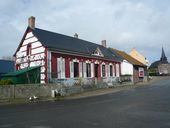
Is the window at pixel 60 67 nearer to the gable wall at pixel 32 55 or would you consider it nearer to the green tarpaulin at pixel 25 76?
the gable wall at pixel 32 55

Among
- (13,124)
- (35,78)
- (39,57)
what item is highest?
(39,57)

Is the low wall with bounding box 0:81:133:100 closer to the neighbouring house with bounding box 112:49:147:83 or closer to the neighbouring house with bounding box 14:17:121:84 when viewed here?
the neighbouring house with bounding box 14:17:121:84

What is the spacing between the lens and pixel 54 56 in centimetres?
2741

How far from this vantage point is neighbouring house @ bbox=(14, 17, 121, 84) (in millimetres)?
26844

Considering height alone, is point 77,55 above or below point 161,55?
below

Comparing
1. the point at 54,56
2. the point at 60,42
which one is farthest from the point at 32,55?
the point at 60,42

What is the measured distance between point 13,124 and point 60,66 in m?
18.5

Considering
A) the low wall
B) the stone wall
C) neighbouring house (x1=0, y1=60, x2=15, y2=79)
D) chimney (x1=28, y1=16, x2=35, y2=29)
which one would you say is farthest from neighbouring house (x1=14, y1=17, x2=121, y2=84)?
neighbouring house (x1=0, y1=60, x2=15, y2=79)

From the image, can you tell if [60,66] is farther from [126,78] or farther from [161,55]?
[161,55]

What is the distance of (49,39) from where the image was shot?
29.0m

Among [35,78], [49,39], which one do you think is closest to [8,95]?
[35,78]

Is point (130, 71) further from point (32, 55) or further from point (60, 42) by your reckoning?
point (32, 55)

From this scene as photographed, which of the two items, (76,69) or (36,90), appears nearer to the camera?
(36,90)

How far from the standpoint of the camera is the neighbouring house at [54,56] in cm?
2684
